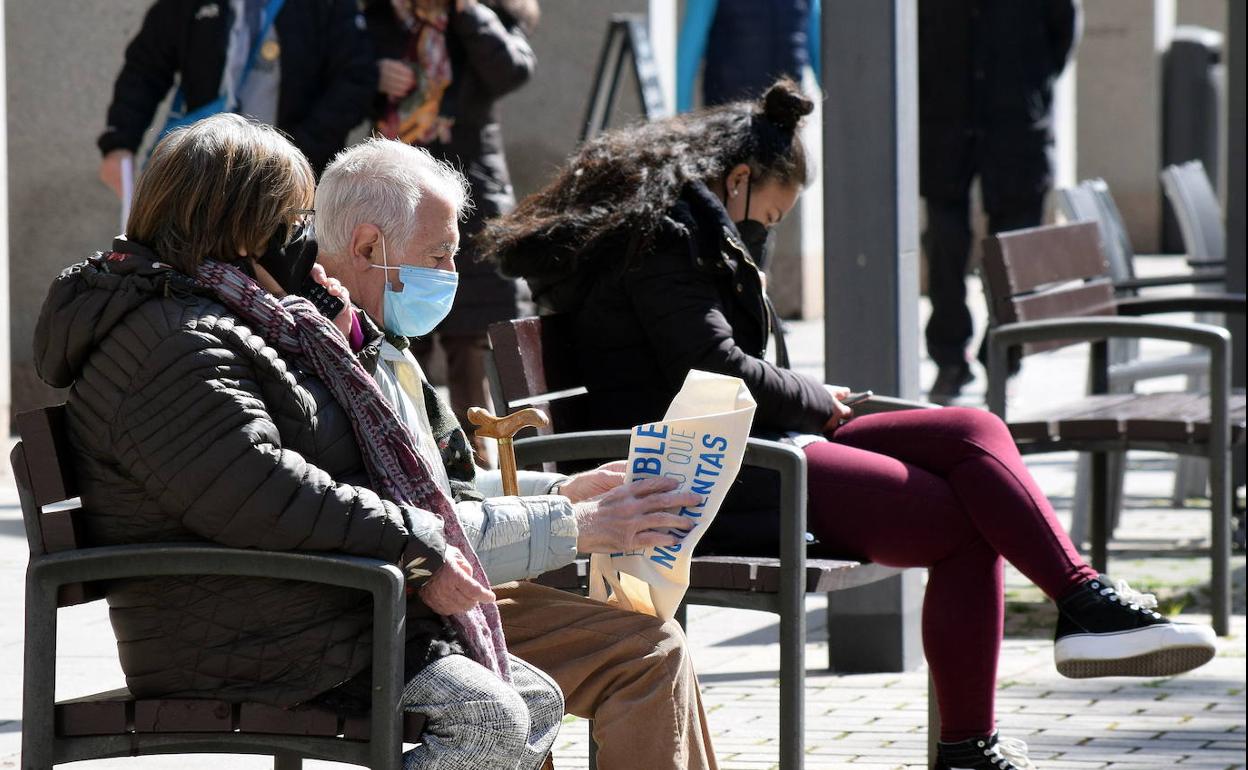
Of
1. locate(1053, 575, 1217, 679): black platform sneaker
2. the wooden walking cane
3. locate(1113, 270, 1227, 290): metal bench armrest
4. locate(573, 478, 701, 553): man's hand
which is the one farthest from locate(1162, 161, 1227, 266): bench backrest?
locate(573, 478, 701, 553): man's hand

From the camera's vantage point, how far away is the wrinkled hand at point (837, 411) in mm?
4250

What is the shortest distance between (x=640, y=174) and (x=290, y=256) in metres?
1.26

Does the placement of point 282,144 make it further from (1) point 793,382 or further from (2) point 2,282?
(2) point 2,282

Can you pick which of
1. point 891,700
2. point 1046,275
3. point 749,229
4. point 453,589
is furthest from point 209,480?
point 1046,275

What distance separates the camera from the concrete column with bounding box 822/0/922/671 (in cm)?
505

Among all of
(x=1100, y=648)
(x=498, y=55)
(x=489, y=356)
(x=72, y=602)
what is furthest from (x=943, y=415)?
(x=498, y=55)

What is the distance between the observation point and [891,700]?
4.89 metres

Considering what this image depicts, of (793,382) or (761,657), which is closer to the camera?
(793,382)

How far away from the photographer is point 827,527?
396 cm

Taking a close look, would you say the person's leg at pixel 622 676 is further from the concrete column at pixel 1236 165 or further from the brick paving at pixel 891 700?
the concrete column at pixel 1236 165

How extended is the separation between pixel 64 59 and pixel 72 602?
6397 millimetres

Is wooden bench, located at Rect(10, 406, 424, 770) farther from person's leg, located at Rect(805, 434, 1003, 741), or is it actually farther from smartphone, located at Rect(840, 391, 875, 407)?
smartphone, located at Rect(840, 391, 875, 407)

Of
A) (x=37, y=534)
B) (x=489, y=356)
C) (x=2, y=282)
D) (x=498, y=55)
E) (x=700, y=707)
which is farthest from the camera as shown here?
(x=2, y=282)

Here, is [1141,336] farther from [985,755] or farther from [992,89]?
[992,89]
